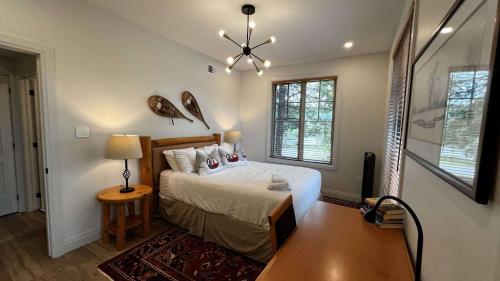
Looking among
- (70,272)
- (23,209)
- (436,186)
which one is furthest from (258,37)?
(23,209)

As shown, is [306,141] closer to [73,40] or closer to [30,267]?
[73,40]

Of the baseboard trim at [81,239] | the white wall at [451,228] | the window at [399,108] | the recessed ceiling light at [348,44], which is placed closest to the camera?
the white wall at [451,228]

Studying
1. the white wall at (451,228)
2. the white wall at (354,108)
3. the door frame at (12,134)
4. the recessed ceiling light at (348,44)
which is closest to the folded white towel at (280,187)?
the white wall at (451,228)

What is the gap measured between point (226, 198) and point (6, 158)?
345 centimetres

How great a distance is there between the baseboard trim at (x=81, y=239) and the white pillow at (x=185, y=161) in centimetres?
123

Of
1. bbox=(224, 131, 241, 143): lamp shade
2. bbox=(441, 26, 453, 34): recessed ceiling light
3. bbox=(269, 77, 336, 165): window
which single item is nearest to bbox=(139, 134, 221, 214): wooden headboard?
bbox=(224, 131, 241, 143): lamp shade

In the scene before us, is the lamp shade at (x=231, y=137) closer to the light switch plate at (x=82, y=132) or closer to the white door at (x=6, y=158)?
the light switch plate at (x=82, y=132)

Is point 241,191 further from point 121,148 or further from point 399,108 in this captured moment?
point 399,108

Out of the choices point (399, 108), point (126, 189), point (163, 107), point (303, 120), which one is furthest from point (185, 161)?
point (399, 108)

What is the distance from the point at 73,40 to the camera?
7.53 ft

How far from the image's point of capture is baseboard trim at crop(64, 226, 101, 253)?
2342 mm

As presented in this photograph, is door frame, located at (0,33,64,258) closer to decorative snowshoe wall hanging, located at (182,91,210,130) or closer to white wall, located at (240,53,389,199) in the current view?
decorative snowshoe wall hanging, located at (182,91,210,130)

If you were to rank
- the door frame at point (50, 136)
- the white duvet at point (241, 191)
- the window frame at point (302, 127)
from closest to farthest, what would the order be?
1. the door frame at point (50, 136)
2. the white duvet at point (241, 191)
3. the window frame at point (302, 127)

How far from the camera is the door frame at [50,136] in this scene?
207 centimetres
